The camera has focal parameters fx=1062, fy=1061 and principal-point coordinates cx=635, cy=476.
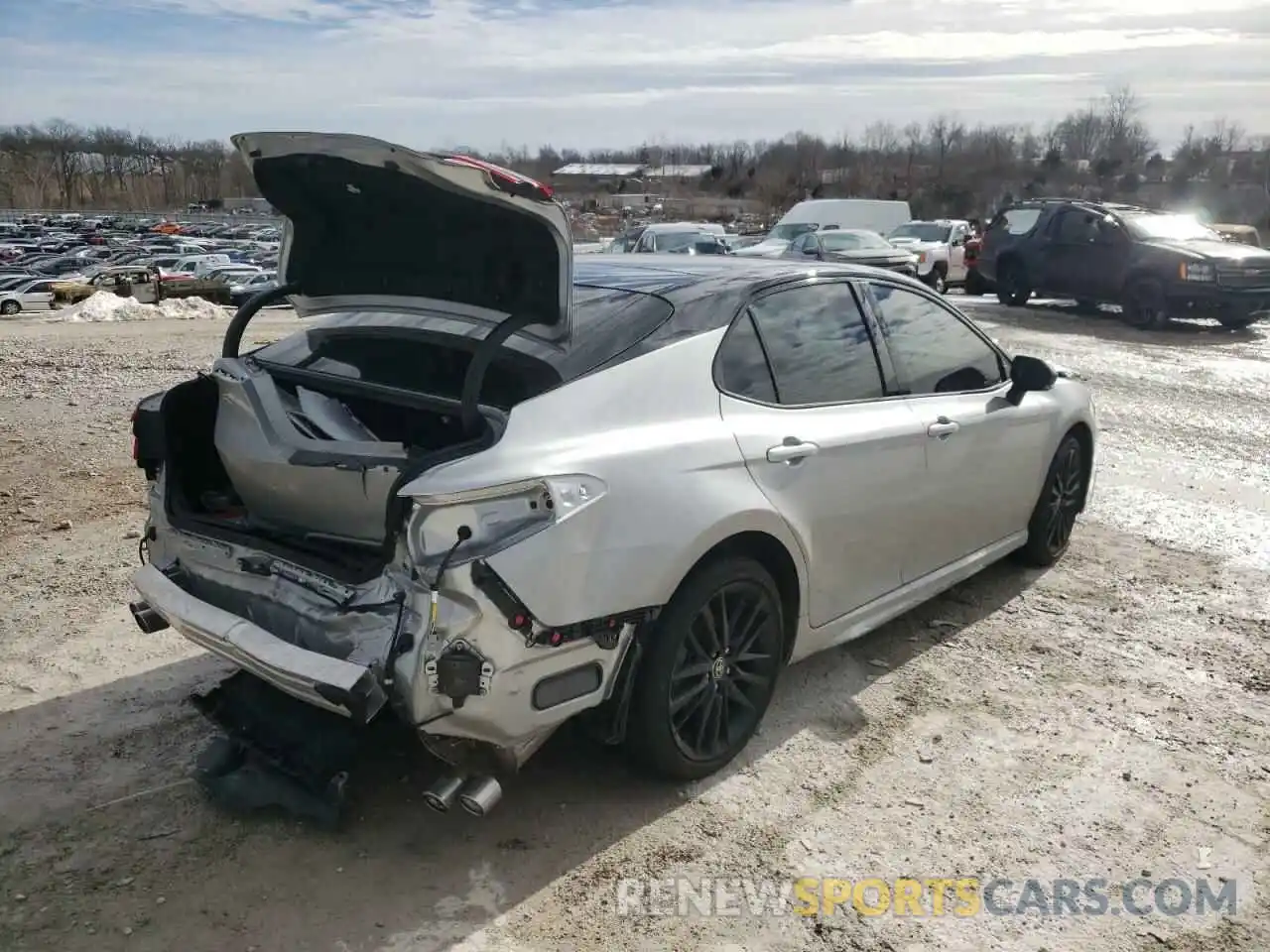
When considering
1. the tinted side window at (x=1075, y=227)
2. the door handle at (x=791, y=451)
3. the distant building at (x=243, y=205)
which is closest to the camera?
the door handle at (x=791, y=451)

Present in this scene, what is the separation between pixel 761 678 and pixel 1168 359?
11.2m

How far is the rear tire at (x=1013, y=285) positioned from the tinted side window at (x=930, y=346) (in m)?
14.0

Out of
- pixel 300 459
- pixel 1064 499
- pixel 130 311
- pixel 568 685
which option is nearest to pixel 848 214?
pixel 130 311

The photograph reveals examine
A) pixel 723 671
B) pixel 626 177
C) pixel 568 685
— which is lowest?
pixel 723 671

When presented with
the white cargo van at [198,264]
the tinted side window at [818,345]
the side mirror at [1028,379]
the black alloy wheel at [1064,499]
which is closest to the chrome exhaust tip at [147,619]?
the tinted side window at [818,345]

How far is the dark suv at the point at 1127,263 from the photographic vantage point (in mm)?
14930

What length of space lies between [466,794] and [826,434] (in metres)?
1.75

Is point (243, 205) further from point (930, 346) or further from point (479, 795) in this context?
point (479, 795)

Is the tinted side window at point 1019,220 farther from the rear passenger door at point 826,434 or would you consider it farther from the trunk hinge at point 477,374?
the trunk hinge at point 477,374

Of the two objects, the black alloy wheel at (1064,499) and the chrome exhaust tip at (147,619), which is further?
the black alloy wheel at (1064,499)

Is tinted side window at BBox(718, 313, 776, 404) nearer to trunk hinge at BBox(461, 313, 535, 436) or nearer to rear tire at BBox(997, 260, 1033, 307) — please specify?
trunk hinge at BBox(461, 313, 535, 436)

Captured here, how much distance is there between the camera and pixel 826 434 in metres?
3.76

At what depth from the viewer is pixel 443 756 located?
2945 millimetres

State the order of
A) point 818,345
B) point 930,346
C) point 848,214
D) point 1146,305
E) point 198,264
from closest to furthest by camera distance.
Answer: point 818,345 < point 930,346 < point 1146,305 < point 848,214 < point 198,264
